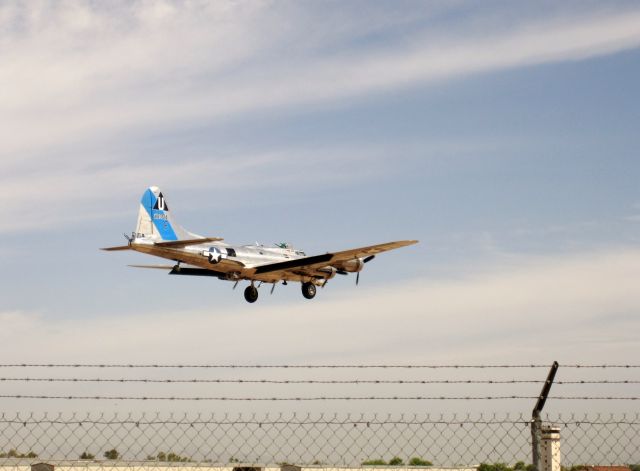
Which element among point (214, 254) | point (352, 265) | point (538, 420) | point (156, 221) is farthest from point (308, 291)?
point (538, 420)

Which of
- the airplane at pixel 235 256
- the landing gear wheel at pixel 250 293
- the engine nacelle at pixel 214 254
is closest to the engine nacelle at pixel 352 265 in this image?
the airplane at pixel 235 256

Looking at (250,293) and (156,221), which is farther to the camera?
(250,293)

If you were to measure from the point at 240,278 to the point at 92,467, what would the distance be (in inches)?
1255

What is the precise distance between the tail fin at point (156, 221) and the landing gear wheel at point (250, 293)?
4.75 metres

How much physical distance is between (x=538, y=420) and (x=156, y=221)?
41.1 m

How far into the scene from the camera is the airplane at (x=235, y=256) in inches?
1918

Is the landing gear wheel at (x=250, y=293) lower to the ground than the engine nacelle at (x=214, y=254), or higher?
lower

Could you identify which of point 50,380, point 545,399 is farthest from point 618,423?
point 50,380

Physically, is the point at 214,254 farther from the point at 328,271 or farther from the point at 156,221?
the point at 328,271

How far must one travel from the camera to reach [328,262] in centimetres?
5362

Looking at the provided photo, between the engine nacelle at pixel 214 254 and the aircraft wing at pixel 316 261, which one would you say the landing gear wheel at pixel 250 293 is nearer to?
the aircraft wing at pixel 316 261

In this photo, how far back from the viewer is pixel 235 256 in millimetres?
51500

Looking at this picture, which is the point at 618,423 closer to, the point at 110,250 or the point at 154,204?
the point at 110,250

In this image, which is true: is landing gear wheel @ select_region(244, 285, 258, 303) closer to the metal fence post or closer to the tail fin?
the tail fin
